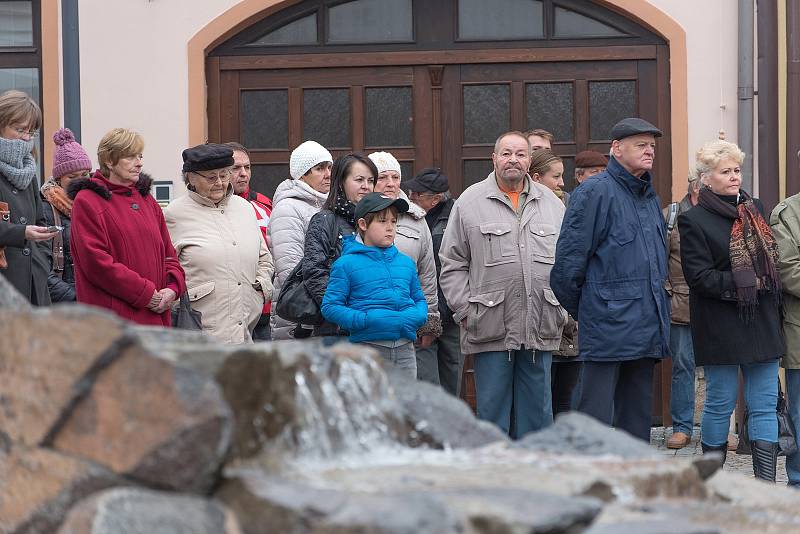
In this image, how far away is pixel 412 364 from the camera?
21.7 ft

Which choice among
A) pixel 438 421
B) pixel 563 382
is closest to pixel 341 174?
pixel 563 382

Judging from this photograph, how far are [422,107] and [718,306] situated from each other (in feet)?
13.3

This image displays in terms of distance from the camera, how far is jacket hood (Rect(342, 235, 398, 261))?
255 inches

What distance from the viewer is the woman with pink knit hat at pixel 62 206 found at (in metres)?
6.79

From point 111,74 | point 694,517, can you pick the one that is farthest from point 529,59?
point 694,517

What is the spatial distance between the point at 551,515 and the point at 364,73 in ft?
23.6

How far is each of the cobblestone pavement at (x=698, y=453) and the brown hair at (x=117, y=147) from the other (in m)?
2.93

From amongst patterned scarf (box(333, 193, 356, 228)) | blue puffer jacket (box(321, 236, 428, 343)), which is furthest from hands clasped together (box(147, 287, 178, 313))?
patterned scarf (box(333, 193, 356, 228))

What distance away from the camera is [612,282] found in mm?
6648

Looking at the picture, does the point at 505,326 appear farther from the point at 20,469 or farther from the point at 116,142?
the point at 20,469

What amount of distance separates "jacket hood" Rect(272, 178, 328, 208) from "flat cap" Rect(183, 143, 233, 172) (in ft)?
2.11

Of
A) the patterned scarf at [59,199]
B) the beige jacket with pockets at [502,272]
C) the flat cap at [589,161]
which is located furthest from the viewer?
the flat cap at [589,161]

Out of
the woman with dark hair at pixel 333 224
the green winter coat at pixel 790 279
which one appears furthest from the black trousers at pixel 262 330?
the green winter coat at pixel 790 279

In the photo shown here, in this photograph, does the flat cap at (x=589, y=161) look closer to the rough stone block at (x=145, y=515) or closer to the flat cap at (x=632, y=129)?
the flat cap at (x=632, y=129)
